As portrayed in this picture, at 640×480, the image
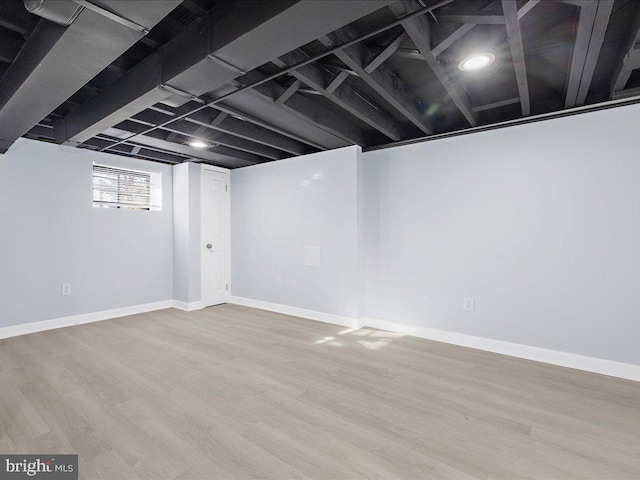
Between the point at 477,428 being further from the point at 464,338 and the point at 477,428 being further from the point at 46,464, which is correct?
the point at 46,464

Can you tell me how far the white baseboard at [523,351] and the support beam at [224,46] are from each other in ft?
10.5

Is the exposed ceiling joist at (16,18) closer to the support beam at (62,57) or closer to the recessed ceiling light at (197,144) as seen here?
the support beam at (62,57)

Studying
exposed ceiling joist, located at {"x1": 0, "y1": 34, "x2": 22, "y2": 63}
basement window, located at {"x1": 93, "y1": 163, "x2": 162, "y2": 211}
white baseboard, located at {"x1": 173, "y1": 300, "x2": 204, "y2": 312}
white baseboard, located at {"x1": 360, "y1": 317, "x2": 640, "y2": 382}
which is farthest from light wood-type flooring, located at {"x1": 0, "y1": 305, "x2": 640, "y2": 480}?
exposed ceiling joist, located at {"x1": 0, "y1": 34, "x2": 22, "y2": 63}

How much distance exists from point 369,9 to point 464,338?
127 inches

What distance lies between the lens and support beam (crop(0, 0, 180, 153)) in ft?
5.38

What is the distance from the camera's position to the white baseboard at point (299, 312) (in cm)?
422

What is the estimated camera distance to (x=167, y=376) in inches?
108

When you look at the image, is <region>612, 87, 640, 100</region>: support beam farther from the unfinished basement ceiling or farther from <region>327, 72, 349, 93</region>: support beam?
<region>327, 72, 349, 93</region>: support beam

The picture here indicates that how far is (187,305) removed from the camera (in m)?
5.06

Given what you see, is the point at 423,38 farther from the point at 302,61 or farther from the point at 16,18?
the point at 16,18

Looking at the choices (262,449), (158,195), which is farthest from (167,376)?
(158,195)

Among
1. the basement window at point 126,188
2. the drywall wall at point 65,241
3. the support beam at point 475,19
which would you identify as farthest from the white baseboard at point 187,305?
the support beam at point 475,19

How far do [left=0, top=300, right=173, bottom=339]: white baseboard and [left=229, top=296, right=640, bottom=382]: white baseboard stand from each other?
7.05ft

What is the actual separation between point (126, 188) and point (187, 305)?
6.54 ft
